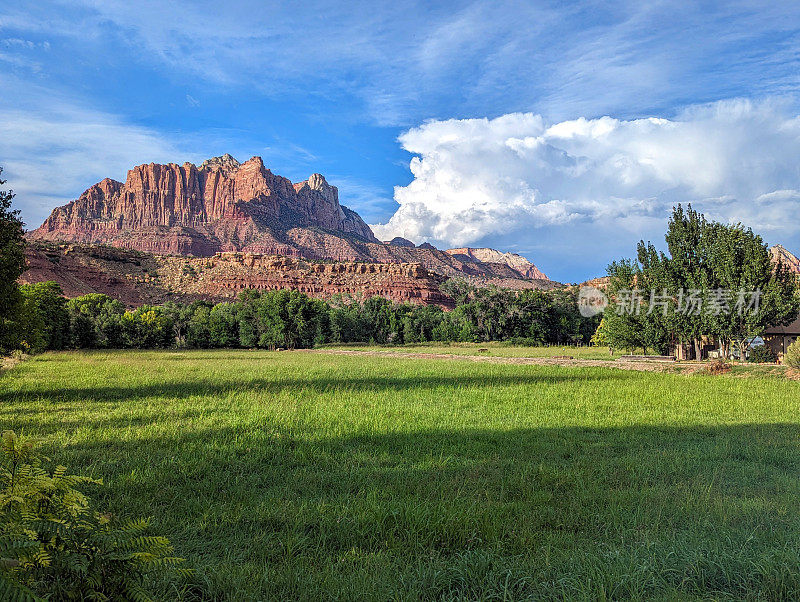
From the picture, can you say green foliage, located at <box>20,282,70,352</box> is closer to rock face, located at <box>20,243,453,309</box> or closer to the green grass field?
rock face, located at <box>20,243,453,309</box>

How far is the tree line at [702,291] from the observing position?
29578 mm

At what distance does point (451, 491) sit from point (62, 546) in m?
4.79

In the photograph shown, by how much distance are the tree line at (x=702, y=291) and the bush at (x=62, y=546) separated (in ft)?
114

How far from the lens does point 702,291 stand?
3094 cm

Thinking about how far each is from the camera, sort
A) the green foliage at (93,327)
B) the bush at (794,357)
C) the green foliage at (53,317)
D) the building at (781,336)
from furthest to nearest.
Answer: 1. the green foliage at (93,327)
2. the green foliage at (53,317)
3. the building at (781,336)
4. the bush at (794,357)

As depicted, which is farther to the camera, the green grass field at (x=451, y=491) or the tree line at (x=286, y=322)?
the tree line at (x=286, y=322)

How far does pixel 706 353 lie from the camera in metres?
37.8

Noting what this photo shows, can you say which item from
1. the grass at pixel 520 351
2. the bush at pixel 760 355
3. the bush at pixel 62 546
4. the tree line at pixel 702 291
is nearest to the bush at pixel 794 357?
the tree line at pixel 702 291

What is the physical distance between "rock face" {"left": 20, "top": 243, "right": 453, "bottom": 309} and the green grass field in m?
77.0

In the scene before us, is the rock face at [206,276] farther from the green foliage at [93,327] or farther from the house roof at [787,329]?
the house roof at [787,329]

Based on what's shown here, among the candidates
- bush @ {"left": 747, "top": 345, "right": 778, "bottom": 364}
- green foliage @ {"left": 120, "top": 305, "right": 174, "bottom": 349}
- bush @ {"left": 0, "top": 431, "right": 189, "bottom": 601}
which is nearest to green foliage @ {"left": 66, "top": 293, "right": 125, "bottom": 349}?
green foliage @ {"left": 120, "top": 305, "right": 174, "bottom": 349}

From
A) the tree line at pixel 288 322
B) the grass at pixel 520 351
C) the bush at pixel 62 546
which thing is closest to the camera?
the bush at pixel 62 546

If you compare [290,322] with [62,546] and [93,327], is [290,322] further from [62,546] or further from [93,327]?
[62,546]

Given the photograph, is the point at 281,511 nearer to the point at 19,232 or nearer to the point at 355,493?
the point at 355,493
